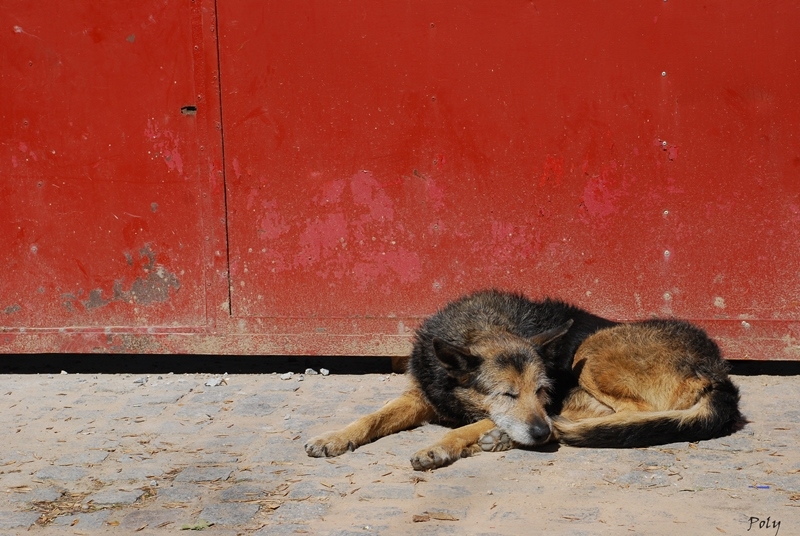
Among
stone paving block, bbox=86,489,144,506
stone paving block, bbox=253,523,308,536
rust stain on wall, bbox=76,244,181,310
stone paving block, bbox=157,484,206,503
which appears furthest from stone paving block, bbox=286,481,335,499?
rust stain on wall, bbox=76,244,181,310

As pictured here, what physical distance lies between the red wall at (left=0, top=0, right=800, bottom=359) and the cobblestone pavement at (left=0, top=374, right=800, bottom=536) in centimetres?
95

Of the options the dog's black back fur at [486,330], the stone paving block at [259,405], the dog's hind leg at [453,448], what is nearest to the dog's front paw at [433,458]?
the dog's hind leg at [453,448]

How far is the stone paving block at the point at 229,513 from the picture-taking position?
4215 mm

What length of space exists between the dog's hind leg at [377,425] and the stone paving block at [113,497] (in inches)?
39.5

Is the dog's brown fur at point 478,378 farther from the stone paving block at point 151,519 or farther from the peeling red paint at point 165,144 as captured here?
the peeling red paint at point 165,144

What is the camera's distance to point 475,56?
666 centimetres

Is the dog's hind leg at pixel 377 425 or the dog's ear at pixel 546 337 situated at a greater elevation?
the dog's ear at pixel 546 337

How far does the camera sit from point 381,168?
6867 millimetres

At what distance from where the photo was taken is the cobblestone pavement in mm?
4156

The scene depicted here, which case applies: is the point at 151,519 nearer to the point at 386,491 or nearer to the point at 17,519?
the point at 17,519

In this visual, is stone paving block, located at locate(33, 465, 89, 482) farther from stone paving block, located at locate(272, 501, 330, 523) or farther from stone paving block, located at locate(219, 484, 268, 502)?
stone paving block, located at locate(272, 501, 330, 523)

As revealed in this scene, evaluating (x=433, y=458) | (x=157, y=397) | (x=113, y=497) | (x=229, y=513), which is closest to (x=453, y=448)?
(x=433, y=458)

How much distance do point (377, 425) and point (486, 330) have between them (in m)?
0.90

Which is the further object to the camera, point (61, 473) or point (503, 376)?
point (503, 376)
